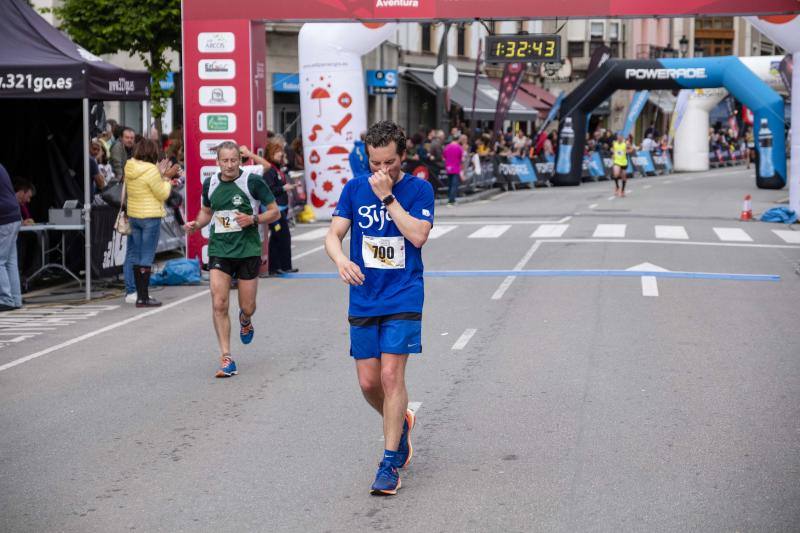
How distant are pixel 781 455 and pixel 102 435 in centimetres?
392

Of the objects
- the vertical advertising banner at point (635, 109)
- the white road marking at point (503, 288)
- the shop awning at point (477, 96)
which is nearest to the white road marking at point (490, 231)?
the white road marking at point (503, 288)

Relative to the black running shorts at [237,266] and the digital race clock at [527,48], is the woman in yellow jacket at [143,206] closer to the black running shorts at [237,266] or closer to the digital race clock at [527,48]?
the black running shorts at [237,266]

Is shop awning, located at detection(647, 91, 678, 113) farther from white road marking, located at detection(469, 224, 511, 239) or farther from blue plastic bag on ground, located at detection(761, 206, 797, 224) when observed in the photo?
white road marking, located at detection(469, 224, 511, 239)

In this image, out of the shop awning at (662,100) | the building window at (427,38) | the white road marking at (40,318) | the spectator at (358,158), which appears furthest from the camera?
the shop awning at (662,100)

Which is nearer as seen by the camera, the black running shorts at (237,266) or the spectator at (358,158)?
the black running shorts at (237,266)

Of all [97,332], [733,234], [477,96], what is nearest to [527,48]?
[733,234]

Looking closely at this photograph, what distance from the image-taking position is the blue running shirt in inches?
238

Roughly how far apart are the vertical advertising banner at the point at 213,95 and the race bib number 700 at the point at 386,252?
11.1m

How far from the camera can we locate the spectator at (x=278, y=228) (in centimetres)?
1608

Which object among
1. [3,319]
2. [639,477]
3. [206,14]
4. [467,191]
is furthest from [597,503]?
[467,191]

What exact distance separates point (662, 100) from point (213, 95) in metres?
60.3

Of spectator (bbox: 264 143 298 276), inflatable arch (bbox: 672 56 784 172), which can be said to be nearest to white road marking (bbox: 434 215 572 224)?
spectator (bbox: 264 143 298 276)

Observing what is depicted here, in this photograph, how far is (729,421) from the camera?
24.7 ft

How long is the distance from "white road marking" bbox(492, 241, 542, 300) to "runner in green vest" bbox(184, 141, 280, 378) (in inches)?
179
